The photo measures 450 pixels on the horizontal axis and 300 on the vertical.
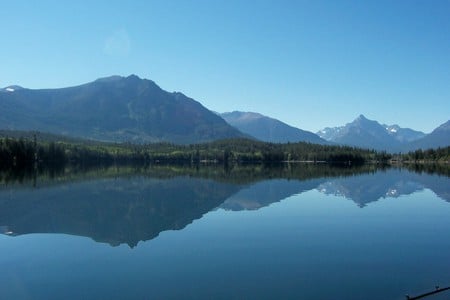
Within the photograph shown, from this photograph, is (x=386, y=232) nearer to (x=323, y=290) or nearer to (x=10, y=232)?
(x=323, y=290)

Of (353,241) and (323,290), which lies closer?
(323,290)

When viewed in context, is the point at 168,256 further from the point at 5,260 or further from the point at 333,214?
the point at 333,214

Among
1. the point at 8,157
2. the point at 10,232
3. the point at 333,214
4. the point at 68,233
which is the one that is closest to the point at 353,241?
the point at 333,214

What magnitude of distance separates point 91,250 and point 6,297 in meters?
10.5

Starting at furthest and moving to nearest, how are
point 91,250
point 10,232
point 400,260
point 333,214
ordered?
1. point 333,214
2. point 10,232
3. point 91,250
4. point 400,260

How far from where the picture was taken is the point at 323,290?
21406 mm

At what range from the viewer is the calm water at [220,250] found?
21.8 m

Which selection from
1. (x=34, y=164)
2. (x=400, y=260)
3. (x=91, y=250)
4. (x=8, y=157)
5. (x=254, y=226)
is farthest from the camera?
(x=34, y=164)

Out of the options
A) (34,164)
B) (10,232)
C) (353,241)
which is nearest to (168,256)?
(353,241)

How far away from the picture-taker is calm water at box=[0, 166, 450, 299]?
21.8m

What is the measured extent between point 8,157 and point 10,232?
407 feet

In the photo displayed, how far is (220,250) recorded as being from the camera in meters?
30.7

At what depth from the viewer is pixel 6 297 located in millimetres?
20547

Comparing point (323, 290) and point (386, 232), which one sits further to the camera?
point (386, 232)
